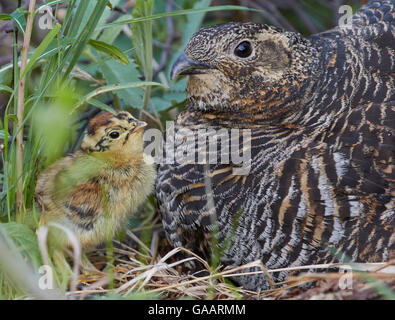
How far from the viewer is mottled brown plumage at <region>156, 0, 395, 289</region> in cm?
271

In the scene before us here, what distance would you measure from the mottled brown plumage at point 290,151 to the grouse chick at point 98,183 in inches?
7.3

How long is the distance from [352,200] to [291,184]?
28 cm

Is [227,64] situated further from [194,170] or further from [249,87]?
[194,170]

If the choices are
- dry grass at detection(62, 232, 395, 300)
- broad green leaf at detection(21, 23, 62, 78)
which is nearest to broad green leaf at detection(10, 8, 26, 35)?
broad green leaf at detection(21, 23, 62, 78)

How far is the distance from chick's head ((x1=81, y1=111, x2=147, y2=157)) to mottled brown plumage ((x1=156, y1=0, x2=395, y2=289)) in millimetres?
248

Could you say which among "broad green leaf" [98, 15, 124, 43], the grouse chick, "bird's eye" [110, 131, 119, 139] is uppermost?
"broad green leaf" [98, 15, 124, 43]

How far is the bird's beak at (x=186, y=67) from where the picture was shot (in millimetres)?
2945

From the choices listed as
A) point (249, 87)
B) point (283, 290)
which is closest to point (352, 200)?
point (283, 290)

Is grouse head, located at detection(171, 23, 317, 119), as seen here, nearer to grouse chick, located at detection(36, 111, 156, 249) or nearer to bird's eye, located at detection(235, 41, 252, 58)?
bird's eye, located at detection(235, 41, 252, 58)

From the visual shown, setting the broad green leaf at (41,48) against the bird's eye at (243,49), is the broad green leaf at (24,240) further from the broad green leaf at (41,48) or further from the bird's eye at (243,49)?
the bird's eye at (243,49)

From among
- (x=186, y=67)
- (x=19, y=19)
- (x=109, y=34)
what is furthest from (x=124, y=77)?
(x=19, y=19)

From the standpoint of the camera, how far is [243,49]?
3004 millimetres
